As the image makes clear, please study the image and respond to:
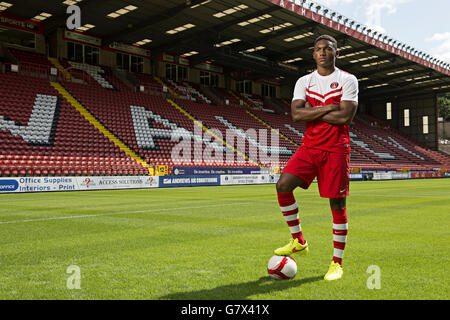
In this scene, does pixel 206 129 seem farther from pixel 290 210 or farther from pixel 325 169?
pixel 325 169

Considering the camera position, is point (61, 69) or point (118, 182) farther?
point (61, 69)

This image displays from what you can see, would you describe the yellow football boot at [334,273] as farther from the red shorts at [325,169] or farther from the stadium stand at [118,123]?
the stadium stand at [118,123]

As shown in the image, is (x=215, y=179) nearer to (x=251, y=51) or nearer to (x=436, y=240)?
(x=251, y=51)

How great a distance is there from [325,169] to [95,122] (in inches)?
1044

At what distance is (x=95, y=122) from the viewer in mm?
28594

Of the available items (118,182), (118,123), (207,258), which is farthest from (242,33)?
(207,258)

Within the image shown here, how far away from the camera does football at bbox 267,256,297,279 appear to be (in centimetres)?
385

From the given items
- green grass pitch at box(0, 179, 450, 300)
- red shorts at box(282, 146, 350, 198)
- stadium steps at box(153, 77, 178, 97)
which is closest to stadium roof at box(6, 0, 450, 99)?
stadium steps at box(153, 77, 178, 97)

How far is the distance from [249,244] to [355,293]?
8.45 ft

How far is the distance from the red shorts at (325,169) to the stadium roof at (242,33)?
26057 mm

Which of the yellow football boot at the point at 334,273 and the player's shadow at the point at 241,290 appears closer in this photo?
the player's shadow at the point at 241,290

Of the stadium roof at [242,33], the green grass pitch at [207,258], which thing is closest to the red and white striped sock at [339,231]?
Result: the green grass pitch at [207,258]

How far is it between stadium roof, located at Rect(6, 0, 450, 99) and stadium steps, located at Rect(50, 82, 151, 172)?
17.6 feet

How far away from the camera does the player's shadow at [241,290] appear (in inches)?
130
